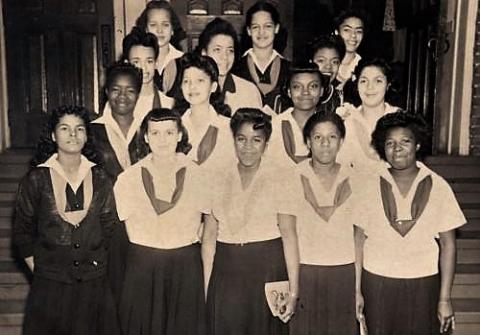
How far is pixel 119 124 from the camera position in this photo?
3.56 m

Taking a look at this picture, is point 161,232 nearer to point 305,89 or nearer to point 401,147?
point 305,89

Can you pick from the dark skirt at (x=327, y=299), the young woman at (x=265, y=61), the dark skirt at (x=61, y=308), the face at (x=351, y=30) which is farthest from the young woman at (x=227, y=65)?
the dark skirt at (x=61, y=308)

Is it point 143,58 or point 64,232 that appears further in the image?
point 143,58

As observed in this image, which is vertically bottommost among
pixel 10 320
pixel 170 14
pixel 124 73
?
pixel 10 320

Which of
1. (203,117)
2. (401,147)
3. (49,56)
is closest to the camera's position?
(401,147)

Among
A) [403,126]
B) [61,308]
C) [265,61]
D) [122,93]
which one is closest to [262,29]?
[265,61]

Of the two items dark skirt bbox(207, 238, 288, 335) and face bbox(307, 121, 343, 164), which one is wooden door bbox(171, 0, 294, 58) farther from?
dark skirt bbox(207, 238, 288, 335)

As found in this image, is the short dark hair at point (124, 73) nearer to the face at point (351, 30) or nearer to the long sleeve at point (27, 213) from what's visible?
the long sleeve at point (27, 213)

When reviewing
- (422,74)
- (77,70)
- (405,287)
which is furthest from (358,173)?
(77,70)

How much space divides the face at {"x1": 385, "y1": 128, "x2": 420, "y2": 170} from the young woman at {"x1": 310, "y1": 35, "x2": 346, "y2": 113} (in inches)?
30.9

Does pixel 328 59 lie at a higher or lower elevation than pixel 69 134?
higher

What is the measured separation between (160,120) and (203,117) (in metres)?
0.47

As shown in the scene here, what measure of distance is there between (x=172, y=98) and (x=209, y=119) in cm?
49

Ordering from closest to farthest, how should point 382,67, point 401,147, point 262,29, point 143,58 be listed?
point 401,147
point 382,67
point 143,58
point 262,29
